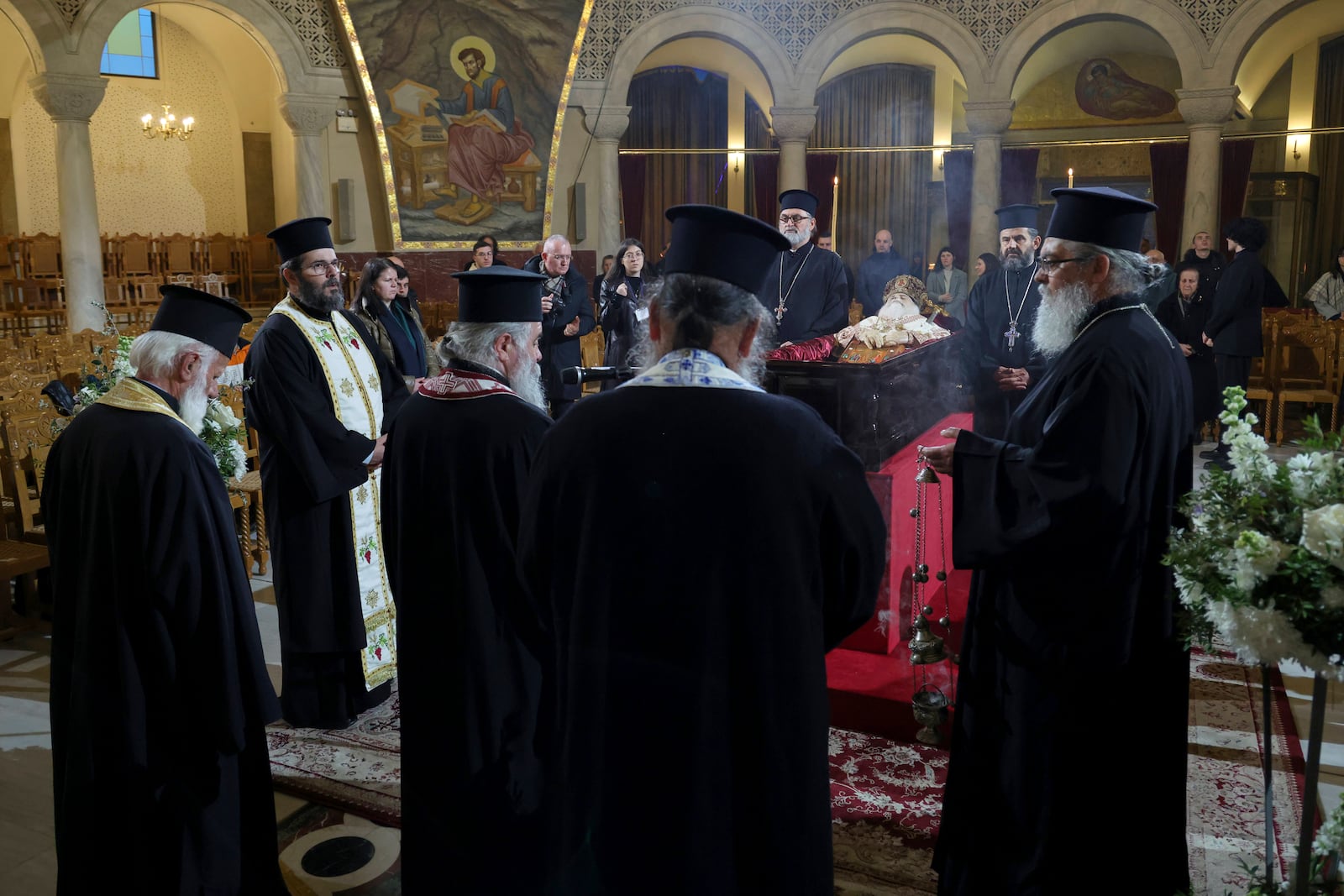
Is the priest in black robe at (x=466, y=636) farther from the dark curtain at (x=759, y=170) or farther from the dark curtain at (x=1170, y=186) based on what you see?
the dark curtain at (x=1170, y=186)

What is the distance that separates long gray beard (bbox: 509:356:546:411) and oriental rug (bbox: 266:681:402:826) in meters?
1.26

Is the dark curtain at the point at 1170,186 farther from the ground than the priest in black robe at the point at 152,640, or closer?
farther from the ground

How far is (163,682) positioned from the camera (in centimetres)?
262

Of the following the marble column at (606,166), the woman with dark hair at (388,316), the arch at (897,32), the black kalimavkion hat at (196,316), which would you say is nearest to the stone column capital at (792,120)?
the arch at (897,32)

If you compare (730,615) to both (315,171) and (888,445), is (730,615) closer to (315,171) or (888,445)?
(888,445)

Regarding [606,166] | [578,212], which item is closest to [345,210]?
[578,212]

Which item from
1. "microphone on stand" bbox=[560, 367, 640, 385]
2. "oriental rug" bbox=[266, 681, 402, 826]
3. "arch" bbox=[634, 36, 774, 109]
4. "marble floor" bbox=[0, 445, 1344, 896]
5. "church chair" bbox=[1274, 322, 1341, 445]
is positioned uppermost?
"arch" bbox=[634, 36, 774, 109]

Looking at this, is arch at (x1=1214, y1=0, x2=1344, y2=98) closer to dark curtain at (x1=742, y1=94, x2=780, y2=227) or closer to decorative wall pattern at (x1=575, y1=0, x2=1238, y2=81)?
decorative wall pattern at (x1=575, y1=0, x2=1238, y2=81)

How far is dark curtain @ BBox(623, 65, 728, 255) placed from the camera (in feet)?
56.9

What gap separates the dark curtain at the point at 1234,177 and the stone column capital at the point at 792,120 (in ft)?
18.9

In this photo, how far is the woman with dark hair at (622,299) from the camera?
711 cm

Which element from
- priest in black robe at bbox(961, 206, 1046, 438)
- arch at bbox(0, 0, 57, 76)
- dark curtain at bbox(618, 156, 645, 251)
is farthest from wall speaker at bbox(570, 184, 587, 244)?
priest in black robe at bbox(961, 206, 1046, 438)

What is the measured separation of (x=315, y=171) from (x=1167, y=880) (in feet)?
42.3

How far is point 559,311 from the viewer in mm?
7188
